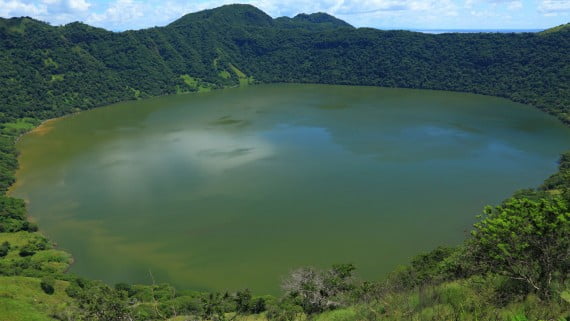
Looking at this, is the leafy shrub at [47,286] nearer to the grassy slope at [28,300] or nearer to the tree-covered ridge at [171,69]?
the grassy slope at [28,300]

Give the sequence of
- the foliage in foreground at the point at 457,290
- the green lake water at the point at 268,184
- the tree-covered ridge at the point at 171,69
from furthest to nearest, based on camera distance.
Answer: the tree-covered ridge at the point at 171,69, the green lake water at the point at 268,184, the foliage in foreground at the point at 457,290

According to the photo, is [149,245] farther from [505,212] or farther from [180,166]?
[505,212]

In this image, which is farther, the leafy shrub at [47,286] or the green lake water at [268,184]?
the green lake water at [268,184]

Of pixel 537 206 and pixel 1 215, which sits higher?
pixel 537 206

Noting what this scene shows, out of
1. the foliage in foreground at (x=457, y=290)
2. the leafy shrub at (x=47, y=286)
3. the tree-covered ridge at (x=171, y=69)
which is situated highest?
the tree-covered ridge at (x=171, y=69)

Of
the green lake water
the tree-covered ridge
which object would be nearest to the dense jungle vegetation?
the tree-covered ridge

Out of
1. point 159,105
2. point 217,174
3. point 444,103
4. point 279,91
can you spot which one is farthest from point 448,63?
point 217,174

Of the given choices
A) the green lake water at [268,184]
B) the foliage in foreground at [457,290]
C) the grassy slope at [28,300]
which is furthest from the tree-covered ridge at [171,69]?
the foliage in foreground at [457,290]
